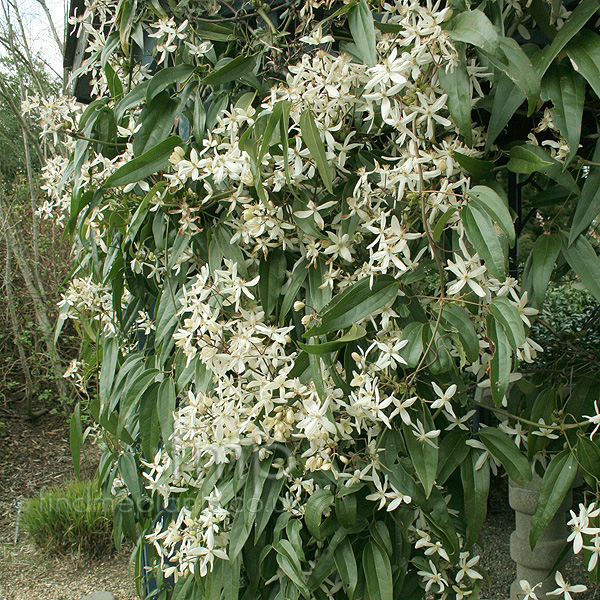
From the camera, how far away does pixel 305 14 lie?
111 centimetres

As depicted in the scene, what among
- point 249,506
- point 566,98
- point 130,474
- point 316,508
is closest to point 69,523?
point 130,474

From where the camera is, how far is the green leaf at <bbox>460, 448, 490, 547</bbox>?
0.95 meters

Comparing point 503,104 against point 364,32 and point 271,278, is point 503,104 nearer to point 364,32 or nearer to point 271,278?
→ point 364,32

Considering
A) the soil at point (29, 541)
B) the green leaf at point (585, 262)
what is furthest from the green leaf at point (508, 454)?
the soil at point (29, 541)

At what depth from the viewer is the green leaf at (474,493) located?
3.13ft

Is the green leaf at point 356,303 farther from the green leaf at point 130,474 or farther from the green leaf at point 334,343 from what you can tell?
the green leaf at point 130,474

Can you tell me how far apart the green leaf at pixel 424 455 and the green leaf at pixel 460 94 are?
425mm

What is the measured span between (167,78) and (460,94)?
0.55 metres

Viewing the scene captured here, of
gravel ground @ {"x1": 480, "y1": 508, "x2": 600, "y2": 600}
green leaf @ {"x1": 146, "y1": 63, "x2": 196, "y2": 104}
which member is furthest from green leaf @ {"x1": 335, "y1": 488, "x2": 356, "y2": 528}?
gravel ground @ {"x1": 480, "y1": 508, "x2": 600, "y2": 600}

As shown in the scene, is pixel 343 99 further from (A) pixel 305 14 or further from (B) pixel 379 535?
(B) pixel 379 535

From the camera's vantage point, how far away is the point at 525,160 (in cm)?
86

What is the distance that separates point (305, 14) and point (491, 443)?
87 centimetres

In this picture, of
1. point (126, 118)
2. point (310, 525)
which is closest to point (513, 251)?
point (310, 525)

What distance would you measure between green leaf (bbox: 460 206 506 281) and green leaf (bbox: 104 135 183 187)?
54 centimetres
